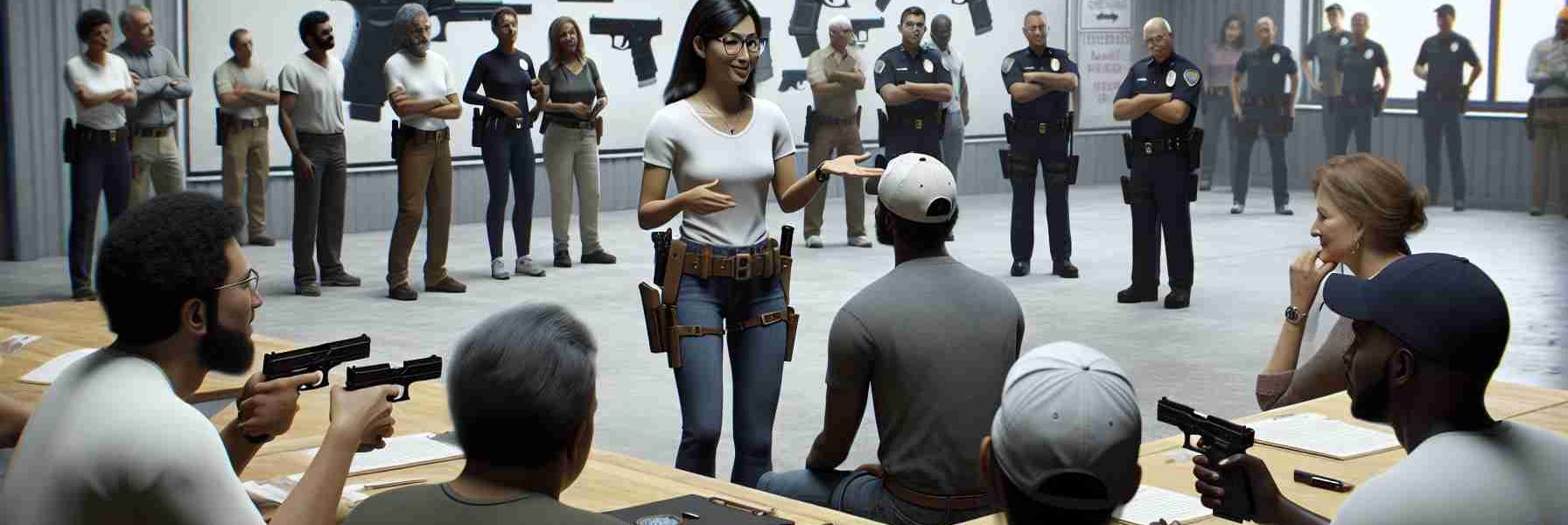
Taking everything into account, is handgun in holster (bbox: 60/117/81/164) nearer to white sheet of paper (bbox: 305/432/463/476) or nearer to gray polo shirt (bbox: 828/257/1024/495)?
white sheet of paper (bbox: 305/432/463/476)

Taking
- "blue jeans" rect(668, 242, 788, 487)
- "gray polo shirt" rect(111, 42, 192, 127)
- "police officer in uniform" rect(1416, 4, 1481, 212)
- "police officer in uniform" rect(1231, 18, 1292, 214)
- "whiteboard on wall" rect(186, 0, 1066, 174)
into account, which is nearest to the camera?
"blue jeans" rect(668, 242, 788, 487)

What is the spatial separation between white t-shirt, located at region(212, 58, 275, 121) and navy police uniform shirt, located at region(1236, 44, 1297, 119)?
25.6 feet

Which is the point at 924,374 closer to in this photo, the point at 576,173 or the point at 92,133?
the point at 92,133

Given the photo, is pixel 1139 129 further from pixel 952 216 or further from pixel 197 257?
pixel 197 257

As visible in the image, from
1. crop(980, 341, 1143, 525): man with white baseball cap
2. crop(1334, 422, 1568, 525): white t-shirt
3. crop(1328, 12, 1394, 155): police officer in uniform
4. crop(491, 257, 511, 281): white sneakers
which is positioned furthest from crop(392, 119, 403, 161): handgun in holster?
crop(1328, 12, 1394, 155): police officer in uniform

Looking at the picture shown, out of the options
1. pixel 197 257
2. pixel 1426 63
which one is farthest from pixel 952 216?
pixel 1426 63

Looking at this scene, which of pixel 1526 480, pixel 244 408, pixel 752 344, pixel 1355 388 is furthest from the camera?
pixel 752 344

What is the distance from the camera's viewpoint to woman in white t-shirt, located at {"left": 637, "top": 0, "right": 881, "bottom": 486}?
3.91 m

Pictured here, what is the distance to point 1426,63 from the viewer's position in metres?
13.3

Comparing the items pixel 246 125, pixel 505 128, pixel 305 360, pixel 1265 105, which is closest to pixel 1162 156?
pixel 505 128

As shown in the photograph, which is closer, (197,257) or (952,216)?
(197,257)

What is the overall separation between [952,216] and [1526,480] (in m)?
1.46

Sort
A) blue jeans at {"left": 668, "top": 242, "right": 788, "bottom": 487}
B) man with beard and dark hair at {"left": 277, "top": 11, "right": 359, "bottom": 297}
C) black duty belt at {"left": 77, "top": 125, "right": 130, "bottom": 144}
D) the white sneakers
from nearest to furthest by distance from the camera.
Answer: blue jeans at {"left": 668, "top": 242, "right": 788, "bottom": 487}
black duty belt at {"left": 77, "top": 125, "right": 130, "bottom": 144}
man with beard and dark hair at {"left": 277, "top": 11, "right": 359, "bottom": 297}
the white sneakers

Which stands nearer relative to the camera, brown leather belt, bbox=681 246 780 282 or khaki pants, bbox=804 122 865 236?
brown leather belt, bbox=681 246 780 282
